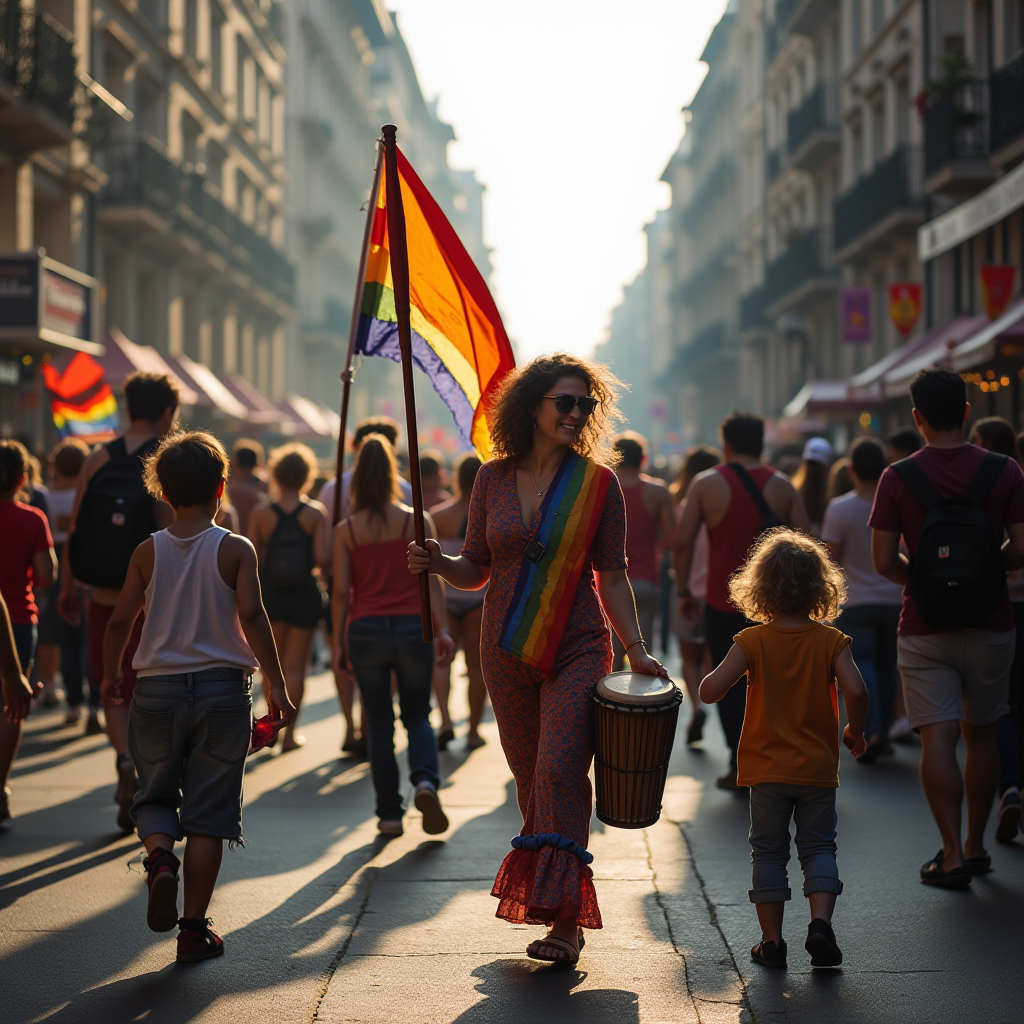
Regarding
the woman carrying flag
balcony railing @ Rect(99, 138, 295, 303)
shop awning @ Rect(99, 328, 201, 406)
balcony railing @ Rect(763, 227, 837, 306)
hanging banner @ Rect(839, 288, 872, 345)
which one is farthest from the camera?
balcony railing @ Rect(763, 227, 837, 306)

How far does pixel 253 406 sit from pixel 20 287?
55.7 ft

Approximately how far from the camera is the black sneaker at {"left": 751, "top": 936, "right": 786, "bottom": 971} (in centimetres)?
482

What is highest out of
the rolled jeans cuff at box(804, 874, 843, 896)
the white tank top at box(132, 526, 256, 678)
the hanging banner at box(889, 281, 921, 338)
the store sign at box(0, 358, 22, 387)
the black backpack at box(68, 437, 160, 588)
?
the hanging banner at box(889, 281, 921, 338)

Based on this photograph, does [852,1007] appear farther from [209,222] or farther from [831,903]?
[209,222]

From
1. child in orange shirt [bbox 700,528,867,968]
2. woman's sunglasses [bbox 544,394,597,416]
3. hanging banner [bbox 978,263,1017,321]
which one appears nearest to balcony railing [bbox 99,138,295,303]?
hanging banner [bbox 978,263,1017,321]

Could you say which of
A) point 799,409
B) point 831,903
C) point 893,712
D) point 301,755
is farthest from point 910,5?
point 831,903

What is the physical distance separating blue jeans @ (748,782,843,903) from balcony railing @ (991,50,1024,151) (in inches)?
697

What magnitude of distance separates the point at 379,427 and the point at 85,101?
1494 centimetres

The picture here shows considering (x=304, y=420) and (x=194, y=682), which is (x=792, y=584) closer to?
(x=194, y=682)

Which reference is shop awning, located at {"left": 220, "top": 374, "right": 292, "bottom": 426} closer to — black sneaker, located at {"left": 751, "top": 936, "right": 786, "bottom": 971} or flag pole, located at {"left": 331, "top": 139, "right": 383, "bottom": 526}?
flag pole, located at {"left": 331, "top": 139, "right": 383, "bottom": 526}

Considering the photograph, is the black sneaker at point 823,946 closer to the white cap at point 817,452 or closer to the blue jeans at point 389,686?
the blue jeans at point 389,686

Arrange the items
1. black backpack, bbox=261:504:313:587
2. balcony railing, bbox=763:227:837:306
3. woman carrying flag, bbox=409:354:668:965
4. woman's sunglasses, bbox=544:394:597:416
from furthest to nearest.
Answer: balcony railing, bbox=763:227:837:306, black backpack, bbox=261:504:313:587, woman's sunglasses, bbox=544:394:597:416, woman carrying flag, bbox=409:354:668:965

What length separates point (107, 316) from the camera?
27562 mm

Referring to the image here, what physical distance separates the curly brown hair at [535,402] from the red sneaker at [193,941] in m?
1.84
